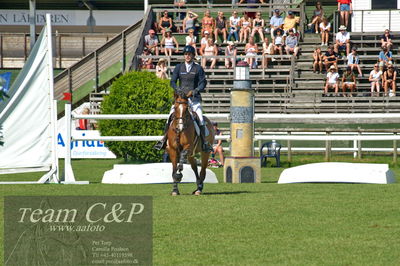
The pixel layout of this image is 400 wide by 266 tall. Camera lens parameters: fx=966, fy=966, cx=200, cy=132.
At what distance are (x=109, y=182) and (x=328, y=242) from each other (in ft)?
29.8

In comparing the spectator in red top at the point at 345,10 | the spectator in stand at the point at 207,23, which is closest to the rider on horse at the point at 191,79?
the spectator in stand at the point at 207,23

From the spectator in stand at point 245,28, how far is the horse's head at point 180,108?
2343 centimetres

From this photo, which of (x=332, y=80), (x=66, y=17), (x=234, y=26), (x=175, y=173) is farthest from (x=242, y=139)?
(x=66, y=17)

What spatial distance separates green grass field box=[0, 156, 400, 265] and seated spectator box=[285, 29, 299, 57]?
67.4 feet

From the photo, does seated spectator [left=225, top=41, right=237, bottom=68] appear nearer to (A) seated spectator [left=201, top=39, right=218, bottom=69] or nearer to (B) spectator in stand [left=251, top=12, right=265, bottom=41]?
(A) seated spectator [left=201, top=39, right=218, bottom=69]

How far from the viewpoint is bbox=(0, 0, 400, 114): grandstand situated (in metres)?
33.3

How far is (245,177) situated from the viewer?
1842 cm

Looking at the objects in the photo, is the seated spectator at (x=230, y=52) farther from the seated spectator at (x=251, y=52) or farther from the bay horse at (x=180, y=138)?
the bay horse at (x=180, y=138)

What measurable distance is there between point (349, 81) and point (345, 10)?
4520 millimetres

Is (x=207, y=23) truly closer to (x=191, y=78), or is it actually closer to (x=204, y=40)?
(x=204, y=40)

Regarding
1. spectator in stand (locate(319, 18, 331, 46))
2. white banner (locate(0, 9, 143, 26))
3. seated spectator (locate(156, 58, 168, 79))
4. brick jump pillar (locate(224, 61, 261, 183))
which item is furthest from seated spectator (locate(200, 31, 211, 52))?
brick jump pillar (locate(224, 61, 261, 183))

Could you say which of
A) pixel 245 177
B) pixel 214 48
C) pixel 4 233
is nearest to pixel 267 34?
pixel 214 48

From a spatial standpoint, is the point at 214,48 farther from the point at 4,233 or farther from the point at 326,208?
the point at 4,233

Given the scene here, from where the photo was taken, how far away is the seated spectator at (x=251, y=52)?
118ft
